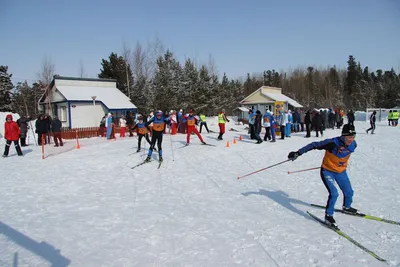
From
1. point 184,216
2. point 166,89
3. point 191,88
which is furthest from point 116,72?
point 184,216

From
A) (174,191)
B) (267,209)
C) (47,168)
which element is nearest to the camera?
(267,209)

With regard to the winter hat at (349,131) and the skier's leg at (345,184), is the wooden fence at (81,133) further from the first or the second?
the winter hat at (349,131)

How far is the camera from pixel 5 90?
3878 centimetres

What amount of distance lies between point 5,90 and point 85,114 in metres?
19.5

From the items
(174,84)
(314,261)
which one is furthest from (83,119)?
(314,261)

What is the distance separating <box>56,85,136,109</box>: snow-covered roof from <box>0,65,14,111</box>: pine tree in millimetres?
15977

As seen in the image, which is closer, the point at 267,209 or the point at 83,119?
the point at 267,209

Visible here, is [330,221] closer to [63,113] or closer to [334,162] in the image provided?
[334,162]

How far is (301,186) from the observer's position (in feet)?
24.7

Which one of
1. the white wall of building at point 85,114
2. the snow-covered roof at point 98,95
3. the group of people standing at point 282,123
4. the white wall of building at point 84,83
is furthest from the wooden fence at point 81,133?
the group of people standing at point 282,123

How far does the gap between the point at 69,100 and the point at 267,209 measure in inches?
1010

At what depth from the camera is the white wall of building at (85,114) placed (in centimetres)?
2736

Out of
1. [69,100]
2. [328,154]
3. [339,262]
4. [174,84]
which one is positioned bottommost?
[339,262]

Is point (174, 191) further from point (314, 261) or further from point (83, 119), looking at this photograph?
point (83, 119)
